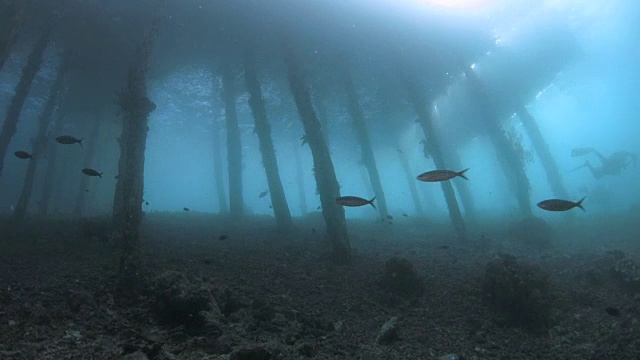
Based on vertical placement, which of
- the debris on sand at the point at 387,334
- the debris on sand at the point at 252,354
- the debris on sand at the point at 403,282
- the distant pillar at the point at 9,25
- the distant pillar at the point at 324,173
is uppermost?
the distant pillar at the point at 9,25

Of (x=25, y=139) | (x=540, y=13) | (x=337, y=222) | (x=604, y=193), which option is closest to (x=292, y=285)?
(x=337, y=222)

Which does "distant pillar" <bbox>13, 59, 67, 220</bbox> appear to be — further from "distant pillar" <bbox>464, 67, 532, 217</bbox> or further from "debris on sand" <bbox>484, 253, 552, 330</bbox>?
"distant pillar" <bbox>464, 67, 532, 217</bbox>

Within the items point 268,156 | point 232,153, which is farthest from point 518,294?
point 232,153

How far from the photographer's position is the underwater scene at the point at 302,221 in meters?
5.47

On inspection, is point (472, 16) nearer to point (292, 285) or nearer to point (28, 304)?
point (292, 285)

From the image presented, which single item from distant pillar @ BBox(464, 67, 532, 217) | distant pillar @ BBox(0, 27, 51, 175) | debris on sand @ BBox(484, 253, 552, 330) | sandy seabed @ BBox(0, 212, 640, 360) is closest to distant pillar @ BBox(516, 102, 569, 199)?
distant pillar @ BBox(464, 67, 532, 217)

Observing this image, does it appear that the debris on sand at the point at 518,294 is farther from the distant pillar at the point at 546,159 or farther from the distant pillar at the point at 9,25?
the distant pillar at the point at 546,159

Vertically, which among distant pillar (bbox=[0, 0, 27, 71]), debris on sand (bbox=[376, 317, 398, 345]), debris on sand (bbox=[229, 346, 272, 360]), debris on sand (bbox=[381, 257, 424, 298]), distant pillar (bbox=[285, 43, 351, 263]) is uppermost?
distant pillar (bbox=[0, 0, 27, 71])

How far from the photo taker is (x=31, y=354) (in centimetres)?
411

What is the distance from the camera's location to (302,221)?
20.7 m

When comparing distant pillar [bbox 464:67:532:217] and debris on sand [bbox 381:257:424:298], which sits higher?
distant pillar [bbox 464:67:532:217]

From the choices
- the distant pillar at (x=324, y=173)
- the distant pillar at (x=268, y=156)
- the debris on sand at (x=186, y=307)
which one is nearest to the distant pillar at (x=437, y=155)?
the distant pillar at (x=324, y=173)

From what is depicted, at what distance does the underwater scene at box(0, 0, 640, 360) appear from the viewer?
5.47 meters

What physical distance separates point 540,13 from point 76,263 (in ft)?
87.1
